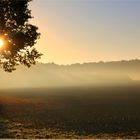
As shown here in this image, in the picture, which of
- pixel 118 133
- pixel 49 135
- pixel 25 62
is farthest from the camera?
pixel 25 62

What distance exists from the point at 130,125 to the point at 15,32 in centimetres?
2036

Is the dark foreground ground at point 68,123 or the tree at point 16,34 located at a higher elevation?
the tree at point 16,34

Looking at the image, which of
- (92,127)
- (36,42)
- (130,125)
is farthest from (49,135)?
(36,42)

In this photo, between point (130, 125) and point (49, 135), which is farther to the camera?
point (130, 125)

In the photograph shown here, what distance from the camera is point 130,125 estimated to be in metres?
56.4

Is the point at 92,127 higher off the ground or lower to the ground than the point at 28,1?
lower

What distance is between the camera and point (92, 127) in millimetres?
54062

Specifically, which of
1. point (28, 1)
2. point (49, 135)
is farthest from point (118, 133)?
point (28, 1)

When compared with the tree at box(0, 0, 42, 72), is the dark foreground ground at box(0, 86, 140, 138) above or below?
below

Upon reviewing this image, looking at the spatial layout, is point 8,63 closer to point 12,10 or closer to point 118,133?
point 12,10

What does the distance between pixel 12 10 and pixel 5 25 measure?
227cm

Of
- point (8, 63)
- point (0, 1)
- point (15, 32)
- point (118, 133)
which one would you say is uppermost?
point (0, 1)

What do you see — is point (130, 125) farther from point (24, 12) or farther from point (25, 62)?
point (24, 12)

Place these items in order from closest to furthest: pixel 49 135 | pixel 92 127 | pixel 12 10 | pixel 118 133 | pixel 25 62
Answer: pixel 49 135 < pixel 118 133 < pixel 92 127 < pixel 12 10 < pixel 25 62
